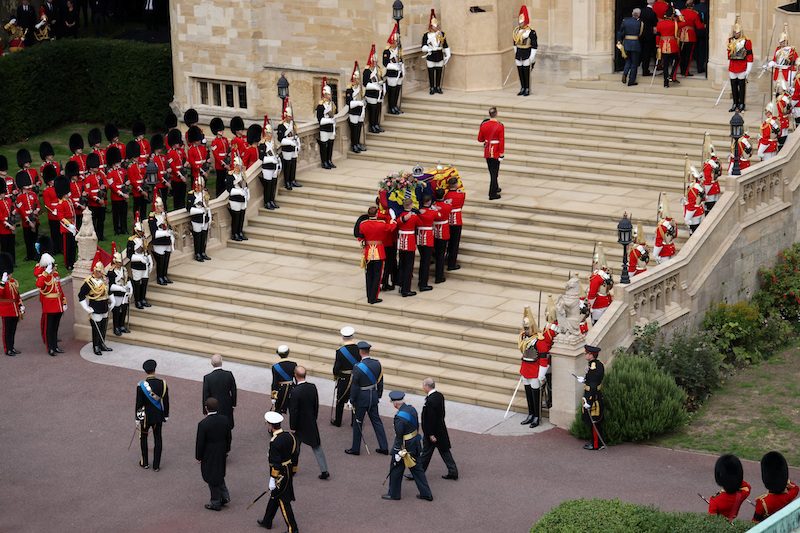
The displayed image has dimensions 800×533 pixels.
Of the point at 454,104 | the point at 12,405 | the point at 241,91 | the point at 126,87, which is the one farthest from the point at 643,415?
the point at 126,87

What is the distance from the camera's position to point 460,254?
2950 cm

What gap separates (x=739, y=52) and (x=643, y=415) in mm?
10108

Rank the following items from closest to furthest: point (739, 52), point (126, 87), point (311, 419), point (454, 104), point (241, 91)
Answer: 1. point (311, 419)
2. point (739, 52)
3. point (454, 104)
4. point (241, 91)
5. point (126, 87)

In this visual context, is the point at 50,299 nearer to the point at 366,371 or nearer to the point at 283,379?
the point at 283,379

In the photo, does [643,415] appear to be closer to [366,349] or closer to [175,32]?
[366,349]

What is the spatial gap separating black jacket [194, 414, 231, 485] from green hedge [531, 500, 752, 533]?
4.37 m

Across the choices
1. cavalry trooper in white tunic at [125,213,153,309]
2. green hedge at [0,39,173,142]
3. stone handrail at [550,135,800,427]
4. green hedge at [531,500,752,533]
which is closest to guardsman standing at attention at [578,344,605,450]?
stone handrail at [550,135,800,427]

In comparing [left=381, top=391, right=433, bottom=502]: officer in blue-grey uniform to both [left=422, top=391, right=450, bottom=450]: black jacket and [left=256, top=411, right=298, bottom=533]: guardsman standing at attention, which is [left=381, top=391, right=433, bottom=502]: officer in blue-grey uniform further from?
[left=256, top=411, right=298, bottom=533]: guardsman standing at attention

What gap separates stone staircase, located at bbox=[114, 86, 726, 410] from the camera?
2711cm

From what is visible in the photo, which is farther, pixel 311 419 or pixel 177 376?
pixel 177 376

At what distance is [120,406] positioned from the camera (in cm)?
2580

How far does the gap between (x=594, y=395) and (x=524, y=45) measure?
12088mm

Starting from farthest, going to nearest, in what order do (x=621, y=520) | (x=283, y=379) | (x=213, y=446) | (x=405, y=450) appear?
(x=283, y=379), (x=405, y=450), (x=213, y=446), (x=621, y=520)

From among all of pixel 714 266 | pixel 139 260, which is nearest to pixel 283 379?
pixel 139 260
